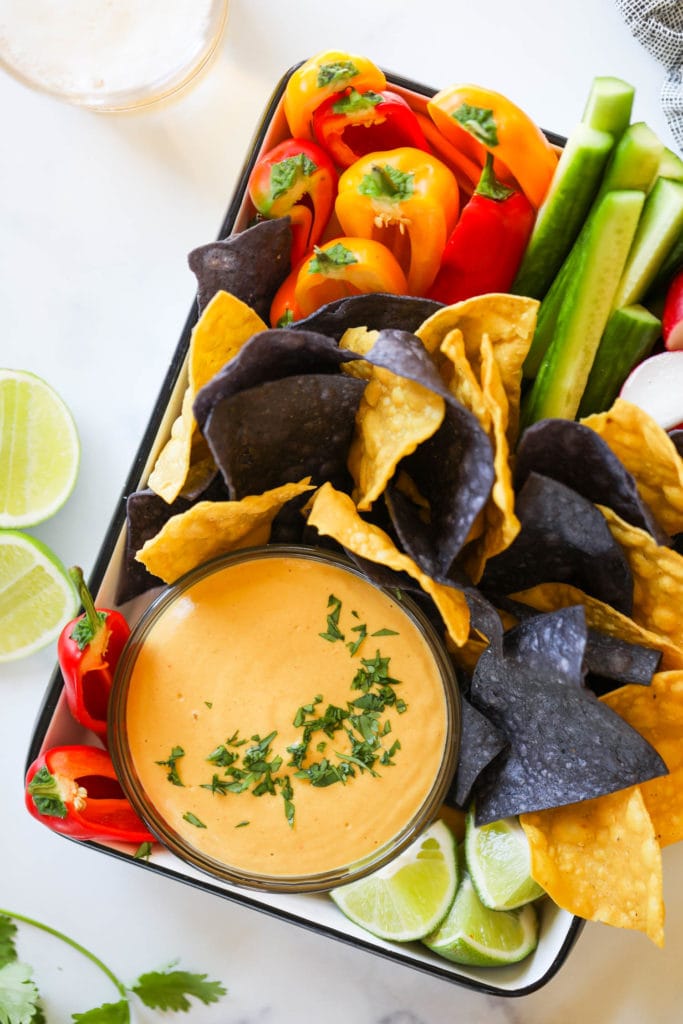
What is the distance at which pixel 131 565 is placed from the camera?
5.56 ft

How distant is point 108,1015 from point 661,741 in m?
1.04

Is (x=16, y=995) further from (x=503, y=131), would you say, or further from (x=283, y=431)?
(x=503, y=131)

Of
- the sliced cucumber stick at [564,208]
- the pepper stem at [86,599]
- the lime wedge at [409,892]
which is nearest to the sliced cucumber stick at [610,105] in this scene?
the sliced cucumber stick at [564,208]

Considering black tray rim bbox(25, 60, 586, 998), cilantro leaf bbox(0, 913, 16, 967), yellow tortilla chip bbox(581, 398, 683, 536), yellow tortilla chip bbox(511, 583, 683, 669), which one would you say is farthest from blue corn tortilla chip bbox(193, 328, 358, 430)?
cilantro leaf bbox(0, 913, 16, 967)

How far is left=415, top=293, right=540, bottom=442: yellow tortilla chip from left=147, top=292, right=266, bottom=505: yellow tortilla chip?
0.27 meters

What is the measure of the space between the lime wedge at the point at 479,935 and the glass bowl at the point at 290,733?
169 mm

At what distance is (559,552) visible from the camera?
1536mm

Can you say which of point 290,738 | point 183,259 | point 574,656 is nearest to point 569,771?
point 574,656

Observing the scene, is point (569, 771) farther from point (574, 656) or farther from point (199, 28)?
point (199, 28)

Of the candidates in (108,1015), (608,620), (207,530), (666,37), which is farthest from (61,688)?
(666,37)

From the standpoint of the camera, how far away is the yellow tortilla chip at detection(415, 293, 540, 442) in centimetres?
148

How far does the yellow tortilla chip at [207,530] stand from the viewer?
1507mm

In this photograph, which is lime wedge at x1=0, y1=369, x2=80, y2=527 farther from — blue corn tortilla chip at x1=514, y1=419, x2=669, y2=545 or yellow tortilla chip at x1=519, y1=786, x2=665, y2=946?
yellow tortilla chip at x1=519, y1=786, x2=665, y2=946

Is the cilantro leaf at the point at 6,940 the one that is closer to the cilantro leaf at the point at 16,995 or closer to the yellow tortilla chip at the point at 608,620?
the cilantro leaf at the point at 16,995
